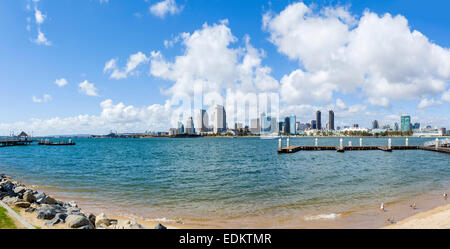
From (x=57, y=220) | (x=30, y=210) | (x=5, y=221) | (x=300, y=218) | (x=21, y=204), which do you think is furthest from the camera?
(x=300, y=218)

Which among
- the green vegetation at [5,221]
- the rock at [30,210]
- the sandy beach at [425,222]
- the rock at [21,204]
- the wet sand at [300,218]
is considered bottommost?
the wet sand at [300,218]

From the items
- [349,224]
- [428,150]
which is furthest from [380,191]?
[428,150]

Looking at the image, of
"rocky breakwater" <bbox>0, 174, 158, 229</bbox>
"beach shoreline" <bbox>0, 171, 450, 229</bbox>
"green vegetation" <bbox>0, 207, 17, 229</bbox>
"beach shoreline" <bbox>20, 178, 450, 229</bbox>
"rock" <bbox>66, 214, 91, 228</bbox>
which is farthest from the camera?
"beach shoreline" <bbox>20, 178, 450, 229</bbox>

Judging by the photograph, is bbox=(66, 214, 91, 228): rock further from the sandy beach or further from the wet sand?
the sandy beach

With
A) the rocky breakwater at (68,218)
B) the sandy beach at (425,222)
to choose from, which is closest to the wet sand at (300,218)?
the sandy beach at (425,222)

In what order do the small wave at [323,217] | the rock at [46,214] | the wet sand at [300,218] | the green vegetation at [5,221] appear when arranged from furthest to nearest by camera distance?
1. the small wave at [323,217]
2. the wet sand at [300,218]
3. the rock at [46,214]
4. the green vegetation at [5,221]

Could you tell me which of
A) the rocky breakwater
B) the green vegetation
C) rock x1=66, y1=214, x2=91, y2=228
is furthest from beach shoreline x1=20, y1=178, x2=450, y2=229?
the green vegetation

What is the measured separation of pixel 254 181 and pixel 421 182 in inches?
765

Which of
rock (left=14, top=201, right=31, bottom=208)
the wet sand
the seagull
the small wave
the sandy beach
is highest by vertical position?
rock (left=14, top=201, right=31, bottom=208)

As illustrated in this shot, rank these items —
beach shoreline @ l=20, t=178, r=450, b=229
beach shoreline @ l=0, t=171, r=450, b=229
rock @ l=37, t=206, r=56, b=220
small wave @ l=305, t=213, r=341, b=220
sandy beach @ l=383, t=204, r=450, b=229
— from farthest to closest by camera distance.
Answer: small wave @ l=305, t=213, r=341, b=220, beach shoreline @ l=20, t=178, r=450, b=229, beach shoreline @ l=0, t=171, r=450, b=229, sandy beach @ l=383, t=204, r=450, b=229, rock @ l=37, t=206, r=56, b=220

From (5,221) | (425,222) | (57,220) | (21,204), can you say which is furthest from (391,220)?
(21,204)

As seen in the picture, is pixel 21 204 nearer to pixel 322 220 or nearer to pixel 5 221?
pixel 5 221

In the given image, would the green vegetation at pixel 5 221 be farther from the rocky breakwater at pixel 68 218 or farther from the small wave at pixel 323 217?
the small wave at pixel 323 217

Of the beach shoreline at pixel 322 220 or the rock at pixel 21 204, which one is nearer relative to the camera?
the rock at pixel 21 204
